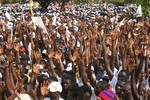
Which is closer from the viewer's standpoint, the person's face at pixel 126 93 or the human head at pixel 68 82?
the person's face at pixel 126 93

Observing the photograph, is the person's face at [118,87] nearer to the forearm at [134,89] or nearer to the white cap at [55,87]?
the forearm at [134,89]

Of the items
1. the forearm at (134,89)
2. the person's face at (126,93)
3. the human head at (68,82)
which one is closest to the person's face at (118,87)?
the person's face at (126,93)

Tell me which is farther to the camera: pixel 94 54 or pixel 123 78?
pixel 94 54

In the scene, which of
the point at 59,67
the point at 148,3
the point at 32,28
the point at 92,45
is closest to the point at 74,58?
the point at 59,67

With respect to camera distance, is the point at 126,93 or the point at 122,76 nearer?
the point at 126,93

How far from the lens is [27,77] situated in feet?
18.6

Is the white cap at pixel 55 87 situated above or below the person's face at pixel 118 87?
above

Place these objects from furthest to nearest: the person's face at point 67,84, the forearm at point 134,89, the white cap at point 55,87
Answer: the person's face at point 67,84
the forearm at point 134,89
the white cap at point 55,87

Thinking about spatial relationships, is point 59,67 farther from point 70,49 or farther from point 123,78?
point 123,78

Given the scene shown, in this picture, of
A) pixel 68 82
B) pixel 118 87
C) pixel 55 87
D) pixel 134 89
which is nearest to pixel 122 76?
pixel 134 89

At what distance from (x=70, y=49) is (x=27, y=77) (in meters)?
1.42

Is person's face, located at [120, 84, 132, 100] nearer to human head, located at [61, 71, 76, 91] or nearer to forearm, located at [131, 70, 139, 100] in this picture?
forearm, located at [131, 70, 139, 100]

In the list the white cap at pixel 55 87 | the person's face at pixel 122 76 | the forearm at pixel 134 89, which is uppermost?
the white cap at pixel 55 87

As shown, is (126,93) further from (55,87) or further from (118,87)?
(55,87)
